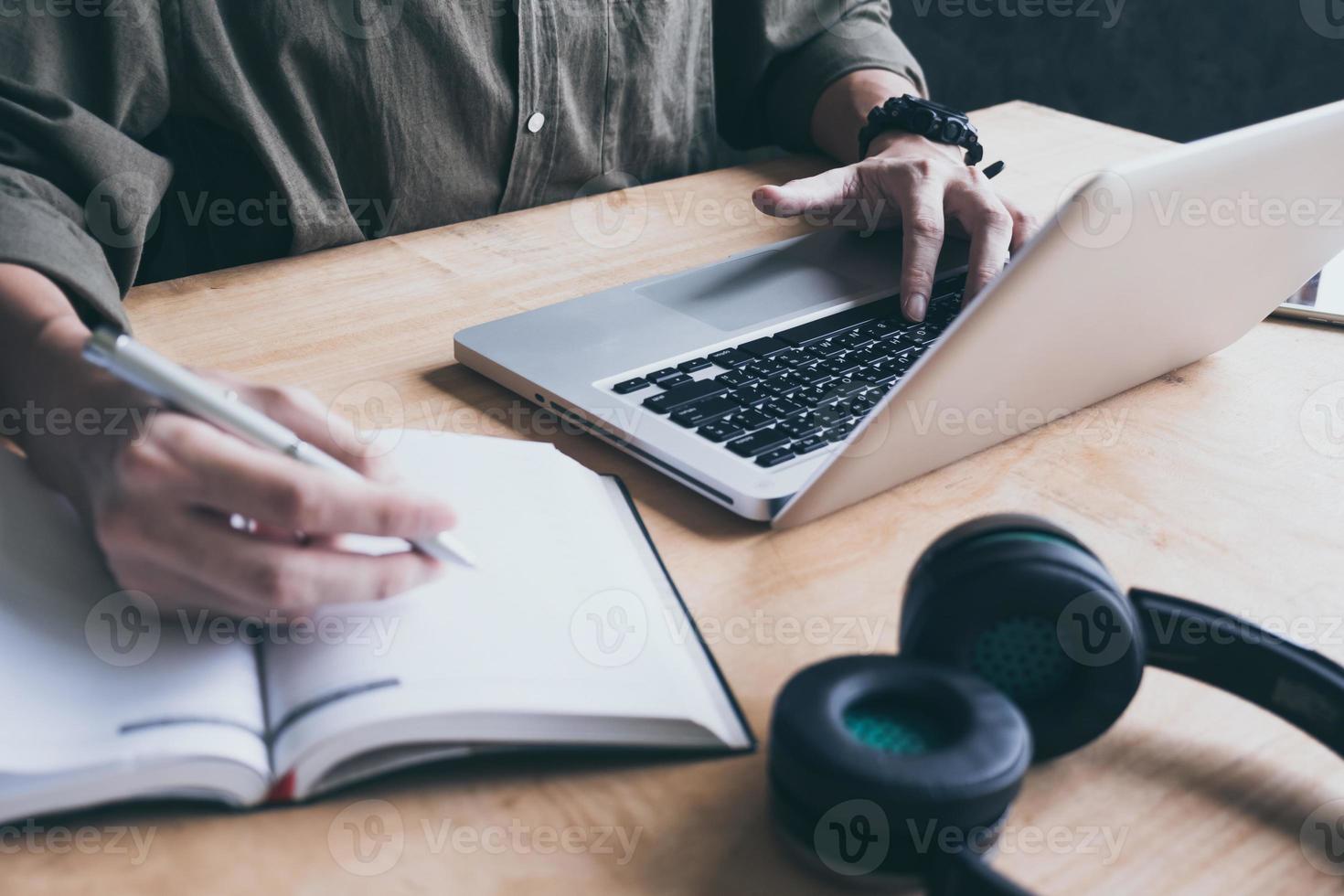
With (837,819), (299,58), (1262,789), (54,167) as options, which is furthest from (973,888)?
(299,58)

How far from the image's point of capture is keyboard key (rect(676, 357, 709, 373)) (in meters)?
0.66

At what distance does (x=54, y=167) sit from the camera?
2.47 feet

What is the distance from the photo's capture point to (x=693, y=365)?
2.19 feet

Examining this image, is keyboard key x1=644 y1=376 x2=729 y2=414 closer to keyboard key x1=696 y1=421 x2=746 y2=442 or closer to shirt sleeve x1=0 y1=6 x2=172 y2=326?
keyboard key x1=696 y1=421 x2=746 y2=442

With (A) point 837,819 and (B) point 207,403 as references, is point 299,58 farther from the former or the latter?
(A) point 837,819

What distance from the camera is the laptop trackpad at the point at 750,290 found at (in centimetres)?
75

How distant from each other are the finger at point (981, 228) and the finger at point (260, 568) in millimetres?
499

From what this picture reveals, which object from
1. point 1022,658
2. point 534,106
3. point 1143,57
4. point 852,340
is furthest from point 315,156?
point 1143,57

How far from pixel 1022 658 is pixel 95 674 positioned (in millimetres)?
338

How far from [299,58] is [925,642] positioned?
0.78 m

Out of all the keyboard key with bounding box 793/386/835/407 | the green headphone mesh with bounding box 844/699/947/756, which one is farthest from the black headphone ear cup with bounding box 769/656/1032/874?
the keyboard key with bounding box 793/386/835/407

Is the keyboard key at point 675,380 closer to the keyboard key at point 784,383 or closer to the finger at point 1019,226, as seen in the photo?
the keyboard key at point 784,383

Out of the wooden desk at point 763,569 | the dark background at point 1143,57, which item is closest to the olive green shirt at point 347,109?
the wooden desk at point 763,569

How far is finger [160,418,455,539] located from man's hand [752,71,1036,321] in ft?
1.44
